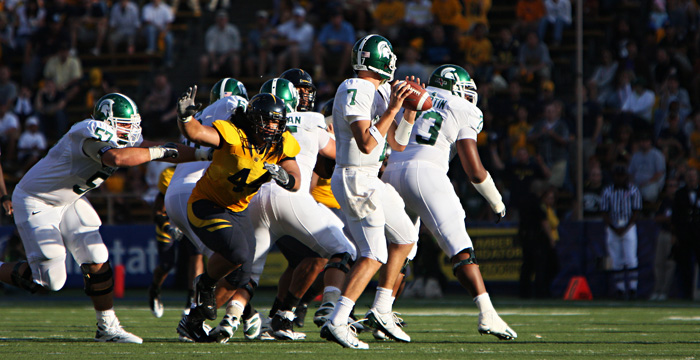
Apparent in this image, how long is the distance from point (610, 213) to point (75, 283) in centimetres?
867

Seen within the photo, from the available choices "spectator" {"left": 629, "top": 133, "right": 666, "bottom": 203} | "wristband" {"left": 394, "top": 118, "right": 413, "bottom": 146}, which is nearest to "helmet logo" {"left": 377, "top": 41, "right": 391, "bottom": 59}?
"wristband" {"left": 394, "top": 118, "right": 413, "bottom": 146}

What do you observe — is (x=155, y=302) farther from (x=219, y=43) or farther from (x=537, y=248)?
(x=219, y=43)

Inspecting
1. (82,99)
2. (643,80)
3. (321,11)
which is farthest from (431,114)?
(82,99)

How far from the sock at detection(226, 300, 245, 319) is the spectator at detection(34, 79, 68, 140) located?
12685 millimetres

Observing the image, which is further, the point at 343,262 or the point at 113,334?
the point at 343,262

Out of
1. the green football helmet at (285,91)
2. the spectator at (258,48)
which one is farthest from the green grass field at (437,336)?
the spectator at (258,48)

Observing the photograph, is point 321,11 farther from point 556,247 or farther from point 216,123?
point 216,123

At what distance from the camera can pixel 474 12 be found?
17578mm

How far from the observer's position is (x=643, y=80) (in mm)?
15688

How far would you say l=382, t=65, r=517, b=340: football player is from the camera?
6.61 m

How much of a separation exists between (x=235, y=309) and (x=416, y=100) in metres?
1.99

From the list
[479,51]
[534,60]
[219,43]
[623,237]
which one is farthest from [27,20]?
[623,237]

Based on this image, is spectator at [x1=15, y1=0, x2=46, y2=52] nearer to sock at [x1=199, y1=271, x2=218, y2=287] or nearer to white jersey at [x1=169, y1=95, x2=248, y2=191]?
white jersey at [x1=169, y1=95, x2=248, y2=191]

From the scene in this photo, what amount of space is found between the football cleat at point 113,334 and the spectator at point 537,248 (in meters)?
7.78
